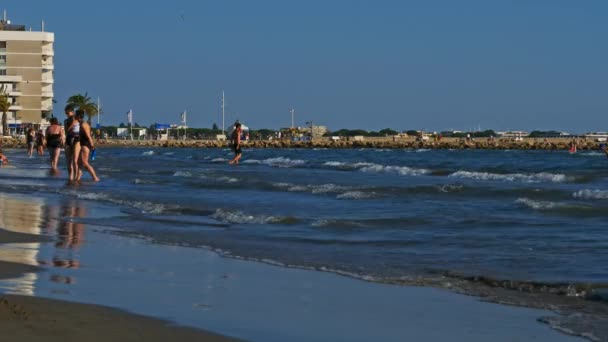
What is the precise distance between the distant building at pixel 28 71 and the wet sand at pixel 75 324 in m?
111

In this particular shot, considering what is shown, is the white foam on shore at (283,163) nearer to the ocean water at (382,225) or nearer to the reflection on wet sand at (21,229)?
the ocean water at (382,225)

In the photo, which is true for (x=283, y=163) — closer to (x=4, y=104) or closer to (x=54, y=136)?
(x=54, y=136)

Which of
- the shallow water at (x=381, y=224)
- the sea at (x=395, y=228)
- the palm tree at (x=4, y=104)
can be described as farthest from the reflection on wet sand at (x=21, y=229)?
the palm tree at (x=4, y=104)

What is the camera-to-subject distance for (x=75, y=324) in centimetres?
571

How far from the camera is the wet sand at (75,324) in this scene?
5.40 metres

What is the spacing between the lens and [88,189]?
66.5 ft

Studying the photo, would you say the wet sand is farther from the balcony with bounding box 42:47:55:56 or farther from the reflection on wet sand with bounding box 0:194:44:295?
the balcony with bounding box 42:47:55:56

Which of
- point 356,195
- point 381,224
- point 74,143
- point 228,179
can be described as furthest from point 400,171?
point 381,224

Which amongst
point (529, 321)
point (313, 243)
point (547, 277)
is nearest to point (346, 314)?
point (529, 321)

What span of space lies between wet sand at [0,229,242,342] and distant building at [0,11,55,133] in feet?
364

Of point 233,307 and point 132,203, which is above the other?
point 233,307

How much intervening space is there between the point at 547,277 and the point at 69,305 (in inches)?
170

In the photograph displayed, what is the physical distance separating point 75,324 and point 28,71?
4472 inches

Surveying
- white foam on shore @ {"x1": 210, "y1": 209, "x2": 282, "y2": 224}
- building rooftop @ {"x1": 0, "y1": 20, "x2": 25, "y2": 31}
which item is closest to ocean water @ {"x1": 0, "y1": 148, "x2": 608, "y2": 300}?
white foam on shore @ {"x1": 210, "y1": 209, "x2": 282, "y2": 224}
